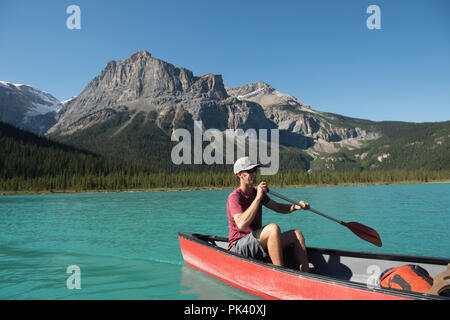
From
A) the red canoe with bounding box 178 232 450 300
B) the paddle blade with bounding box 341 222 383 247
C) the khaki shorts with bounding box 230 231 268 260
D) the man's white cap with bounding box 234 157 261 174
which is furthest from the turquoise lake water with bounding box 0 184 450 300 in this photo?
the paddle blade with bounding box 341 222 383 247

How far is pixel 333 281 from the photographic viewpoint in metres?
6.05

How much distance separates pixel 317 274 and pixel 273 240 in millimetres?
1595

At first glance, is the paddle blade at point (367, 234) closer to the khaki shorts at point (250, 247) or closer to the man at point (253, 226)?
the man at point (253, 226)

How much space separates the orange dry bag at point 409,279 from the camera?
5977 mm

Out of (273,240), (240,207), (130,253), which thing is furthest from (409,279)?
(130,253)

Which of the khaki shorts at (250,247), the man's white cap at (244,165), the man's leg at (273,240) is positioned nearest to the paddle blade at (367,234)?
the khaki shorts at (250,247)

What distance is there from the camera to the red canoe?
5793 millimetres

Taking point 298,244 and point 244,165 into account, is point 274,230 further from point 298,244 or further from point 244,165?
point 244,165

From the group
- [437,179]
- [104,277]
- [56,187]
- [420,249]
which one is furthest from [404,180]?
[104,277]

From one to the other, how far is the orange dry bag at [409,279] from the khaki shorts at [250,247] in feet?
8.49

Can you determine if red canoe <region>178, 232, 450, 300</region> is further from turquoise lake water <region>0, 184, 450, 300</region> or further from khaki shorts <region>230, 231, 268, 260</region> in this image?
turquoise lake water <region>0, 184, 450, 300</region>
